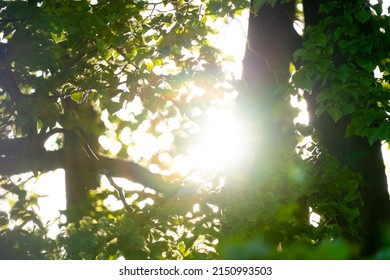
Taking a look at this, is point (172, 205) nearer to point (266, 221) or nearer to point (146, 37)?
point (266, 221)

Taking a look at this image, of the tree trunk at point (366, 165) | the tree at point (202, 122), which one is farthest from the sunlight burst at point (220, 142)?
the tree trunk at point (366, 165)

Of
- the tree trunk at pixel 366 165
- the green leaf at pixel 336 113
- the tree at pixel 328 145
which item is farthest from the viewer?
the tree trunk at pixel 366 165

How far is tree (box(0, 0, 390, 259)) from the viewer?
499 cm

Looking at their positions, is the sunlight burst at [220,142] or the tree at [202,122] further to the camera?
the sunlight burst at [220,142]

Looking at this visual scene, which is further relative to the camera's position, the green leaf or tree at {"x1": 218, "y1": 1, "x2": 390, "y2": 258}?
the green leaf

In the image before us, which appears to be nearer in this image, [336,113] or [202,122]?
[336,113]

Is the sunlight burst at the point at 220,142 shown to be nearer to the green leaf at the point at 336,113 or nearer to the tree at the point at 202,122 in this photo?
the tree at the point at 202,122

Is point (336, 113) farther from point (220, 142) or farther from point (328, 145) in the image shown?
point (220, 142)

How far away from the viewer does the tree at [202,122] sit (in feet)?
16.4

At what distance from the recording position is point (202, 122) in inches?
226

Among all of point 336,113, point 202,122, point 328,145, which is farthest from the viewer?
point 328,145

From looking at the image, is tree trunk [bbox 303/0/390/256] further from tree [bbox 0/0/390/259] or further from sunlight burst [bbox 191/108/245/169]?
sunlight burst [bbox 191/108/245/169]

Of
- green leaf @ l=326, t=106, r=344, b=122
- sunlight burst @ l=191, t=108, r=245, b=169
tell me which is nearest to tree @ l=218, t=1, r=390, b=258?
green leaf @ l=326, t=106, r=344, b=122

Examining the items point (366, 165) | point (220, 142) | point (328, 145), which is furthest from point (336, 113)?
point (220, 142)
